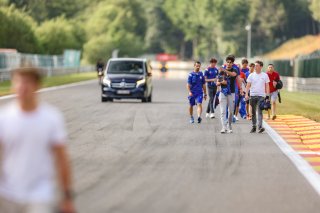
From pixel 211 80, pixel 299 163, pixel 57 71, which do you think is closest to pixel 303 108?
pixel 211 80

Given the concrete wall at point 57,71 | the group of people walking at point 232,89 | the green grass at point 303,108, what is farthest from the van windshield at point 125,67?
the concrete wall at point 57,71

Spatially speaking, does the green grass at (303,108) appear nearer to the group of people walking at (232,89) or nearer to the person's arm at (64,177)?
the group of people walking at (232,89)

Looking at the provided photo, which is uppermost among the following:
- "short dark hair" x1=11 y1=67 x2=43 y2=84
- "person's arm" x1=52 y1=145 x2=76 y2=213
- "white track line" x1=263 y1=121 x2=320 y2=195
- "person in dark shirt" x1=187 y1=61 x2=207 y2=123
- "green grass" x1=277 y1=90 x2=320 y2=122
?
"short dark hair" x1=11 y1=67 x2=43 y2=84

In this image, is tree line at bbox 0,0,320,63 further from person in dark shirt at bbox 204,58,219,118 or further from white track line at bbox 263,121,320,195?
white track line at bbox 263,121,320,195

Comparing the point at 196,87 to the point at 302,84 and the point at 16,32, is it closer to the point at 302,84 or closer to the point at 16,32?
the point at 302,84

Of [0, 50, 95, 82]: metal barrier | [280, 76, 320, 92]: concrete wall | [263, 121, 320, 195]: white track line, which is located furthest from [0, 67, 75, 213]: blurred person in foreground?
[0, 50, 95, 82]: metal barrier

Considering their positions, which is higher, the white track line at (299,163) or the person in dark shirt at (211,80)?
the person in dark shirt at (211,80)

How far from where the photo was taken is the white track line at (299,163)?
484 inches

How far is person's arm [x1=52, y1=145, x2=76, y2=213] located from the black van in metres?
29.4

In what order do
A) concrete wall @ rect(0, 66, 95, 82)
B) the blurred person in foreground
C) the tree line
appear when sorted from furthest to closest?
the tree line, concrete wall @ rect(0, 66, 95, 82), the blurred person in foreground

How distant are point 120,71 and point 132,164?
2218 cm

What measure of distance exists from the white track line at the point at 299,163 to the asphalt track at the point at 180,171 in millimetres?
130

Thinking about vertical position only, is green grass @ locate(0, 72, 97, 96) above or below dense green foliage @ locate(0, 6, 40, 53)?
below

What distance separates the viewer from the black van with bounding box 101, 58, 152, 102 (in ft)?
115
